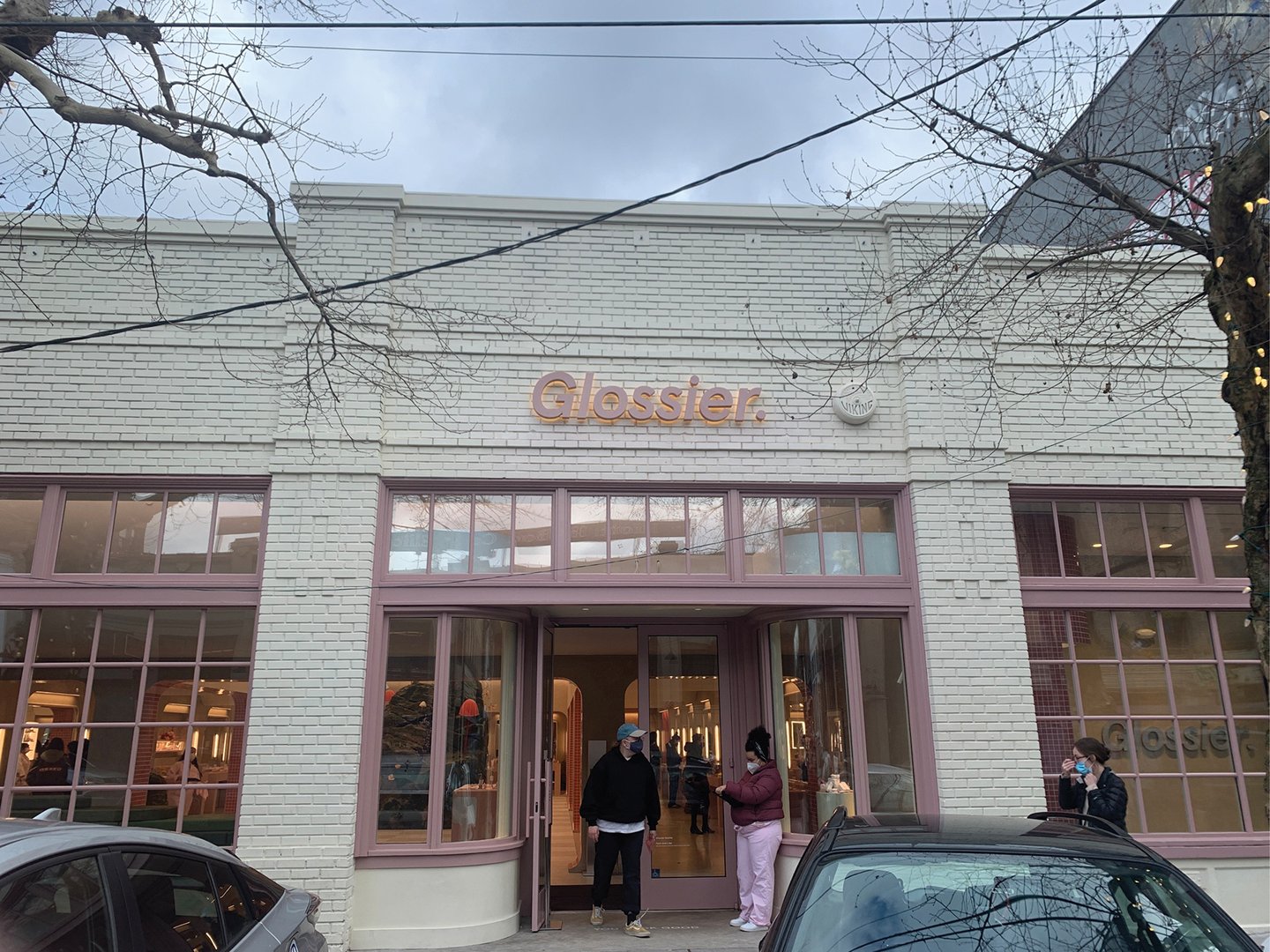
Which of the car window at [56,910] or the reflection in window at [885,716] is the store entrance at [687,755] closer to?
the reflection in window at [885,716]

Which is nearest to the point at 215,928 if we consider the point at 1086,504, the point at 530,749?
the point at 530,749

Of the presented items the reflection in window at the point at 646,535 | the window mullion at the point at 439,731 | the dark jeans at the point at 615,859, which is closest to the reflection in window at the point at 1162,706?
the reflection in window at the point at 646,535

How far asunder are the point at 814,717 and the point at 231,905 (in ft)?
19.1

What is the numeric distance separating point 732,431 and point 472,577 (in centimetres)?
266

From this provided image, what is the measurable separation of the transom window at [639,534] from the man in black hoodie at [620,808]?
5.27ft

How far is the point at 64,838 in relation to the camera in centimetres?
290

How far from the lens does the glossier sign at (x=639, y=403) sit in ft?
28.2

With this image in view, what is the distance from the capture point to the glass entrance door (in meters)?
8.70

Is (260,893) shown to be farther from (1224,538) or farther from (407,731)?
(1224,538)

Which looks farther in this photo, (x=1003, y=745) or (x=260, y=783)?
(x=1003, y=745)

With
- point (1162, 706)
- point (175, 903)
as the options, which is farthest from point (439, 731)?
point (1162, 706)

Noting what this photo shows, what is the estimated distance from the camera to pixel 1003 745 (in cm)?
809

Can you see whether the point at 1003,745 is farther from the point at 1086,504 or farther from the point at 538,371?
the point at 538,371

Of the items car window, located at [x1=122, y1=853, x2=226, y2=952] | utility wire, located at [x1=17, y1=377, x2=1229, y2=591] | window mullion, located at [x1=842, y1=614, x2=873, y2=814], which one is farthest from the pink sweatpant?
car window, located at [x1=122, y1=853, x2=226, y2=952]
